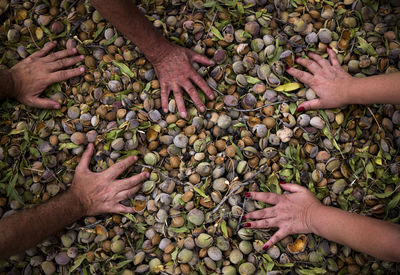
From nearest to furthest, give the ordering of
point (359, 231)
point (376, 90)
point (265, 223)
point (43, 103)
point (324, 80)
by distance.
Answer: point (359, 231)
point (376, 90)
point (265, 223)
point (324, 80)
point (43, 103)

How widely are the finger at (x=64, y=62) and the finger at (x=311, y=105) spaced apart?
4.49 ft

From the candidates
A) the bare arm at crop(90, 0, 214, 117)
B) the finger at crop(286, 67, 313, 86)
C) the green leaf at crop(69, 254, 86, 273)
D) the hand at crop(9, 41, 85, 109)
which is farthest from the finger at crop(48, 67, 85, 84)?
the finger at crop(286, 67, 313, 86)

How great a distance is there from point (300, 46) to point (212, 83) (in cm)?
58

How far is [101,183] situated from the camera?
6.57 feet

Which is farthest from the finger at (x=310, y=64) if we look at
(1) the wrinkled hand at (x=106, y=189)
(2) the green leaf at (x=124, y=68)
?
(1) the wrinkled hand at (x=106, y=189)

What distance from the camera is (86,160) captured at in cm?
205

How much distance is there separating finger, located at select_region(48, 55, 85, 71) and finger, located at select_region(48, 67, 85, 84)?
0.13 feet

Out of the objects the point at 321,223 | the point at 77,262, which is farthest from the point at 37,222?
the point at 321,223

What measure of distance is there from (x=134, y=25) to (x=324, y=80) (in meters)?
1.10

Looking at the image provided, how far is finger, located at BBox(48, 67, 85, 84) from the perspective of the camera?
2148 mm

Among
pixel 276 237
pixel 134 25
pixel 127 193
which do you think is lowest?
pixel 276 237

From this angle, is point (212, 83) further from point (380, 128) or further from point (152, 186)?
point (380, 128)

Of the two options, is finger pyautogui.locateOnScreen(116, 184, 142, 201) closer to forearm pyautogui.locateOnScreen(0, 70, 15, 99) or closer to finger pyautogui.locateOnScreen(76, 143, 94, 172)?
finger pyautogui.locateOnScreen(76, 143, 94, 172)

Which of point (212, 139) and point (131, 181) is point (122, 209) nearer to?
point (131, 181)
